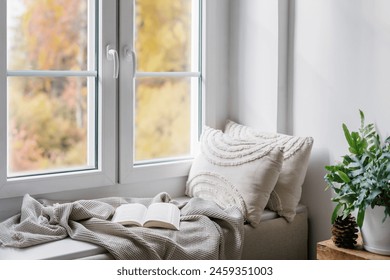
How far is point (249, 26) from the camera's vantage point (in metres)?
3.16

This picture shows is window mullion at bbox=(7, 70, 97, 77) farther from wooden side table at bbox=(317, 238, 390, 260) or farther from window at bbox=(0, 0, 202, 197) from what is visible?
wooden side table at bbox=(317, 238, 390, 260)

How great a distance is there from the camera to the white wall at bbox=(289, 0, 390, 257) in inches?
105

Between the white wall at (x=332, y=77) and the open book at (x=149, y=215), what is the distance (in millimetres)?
765

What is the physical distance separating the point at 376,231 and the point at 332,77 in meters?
0.78

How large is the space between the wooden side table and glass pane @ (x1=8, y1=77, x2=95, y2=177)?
107cm

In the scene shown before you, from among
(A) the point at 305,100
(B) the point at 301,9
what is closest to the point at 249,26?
(B) the point at 301,9

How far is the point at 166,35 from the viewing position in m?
3.04

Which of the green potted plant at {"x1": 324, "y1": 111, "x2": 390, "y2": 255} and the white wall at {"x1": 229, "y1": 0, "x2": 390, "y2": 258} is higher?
the white wall at {"x1": 229, "y1": 0, "x2": 390, "y2": 258}

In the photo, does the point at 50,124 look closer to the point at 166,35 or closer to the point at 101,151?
the point at 101,151

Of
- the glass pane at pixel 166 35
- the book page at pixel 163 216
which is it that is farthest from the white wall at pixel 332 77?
the book page at pixel 163 216

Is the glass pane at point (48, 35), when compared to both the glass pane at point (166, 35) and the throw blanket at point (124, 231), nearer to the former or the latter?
the glass pane at point (166, 35)

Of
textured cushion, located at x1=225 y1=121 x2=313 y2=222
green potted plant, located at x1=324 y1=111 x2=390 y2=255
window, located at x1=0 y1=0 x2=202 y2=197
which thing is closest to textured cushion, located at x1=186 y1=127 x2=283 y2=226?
textured cushion, located at x1=225 y1=121 x2=313 y2=222

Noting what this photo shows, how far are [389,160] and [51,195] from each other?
4.52ft

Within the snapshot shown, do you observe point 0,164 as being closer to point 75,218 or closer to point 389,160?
point 75,218
